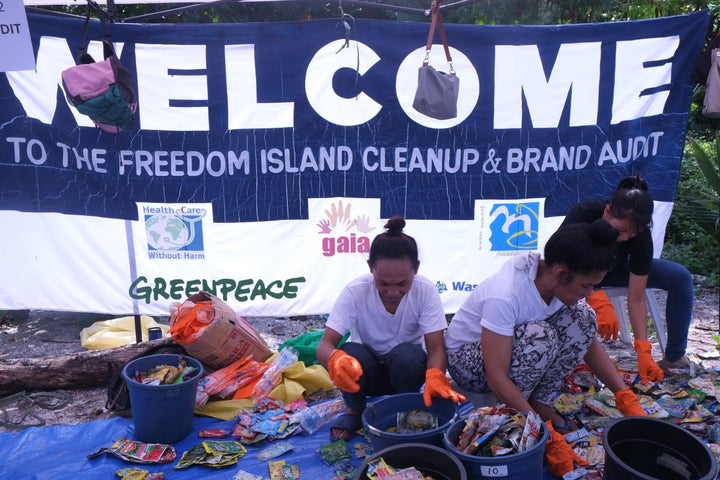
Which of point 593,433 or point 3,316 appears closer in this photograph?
point 593,433

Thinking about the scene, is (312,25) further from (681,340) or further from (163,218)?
(681,340)

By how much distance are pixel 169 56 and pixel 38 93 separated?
0.74 meters

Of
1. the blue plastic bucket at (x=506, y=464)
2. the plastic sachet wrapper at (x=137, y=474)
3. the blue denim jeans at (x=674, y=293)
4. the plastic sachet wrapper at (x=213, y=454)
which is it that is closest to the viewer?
the blue plastic bucket at (x=506, y=464)

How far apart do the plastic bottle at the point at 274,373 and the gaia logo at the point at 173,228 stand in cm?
84

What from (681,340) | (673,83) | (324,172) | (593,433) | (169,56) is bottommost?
(593,433)

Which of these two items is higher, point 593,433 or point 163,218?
point 163,218

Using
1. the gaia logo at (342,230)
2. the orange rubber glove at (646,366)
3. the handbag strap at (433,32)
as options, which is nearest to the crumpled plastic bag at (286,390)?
the gaia logo at (342,230)

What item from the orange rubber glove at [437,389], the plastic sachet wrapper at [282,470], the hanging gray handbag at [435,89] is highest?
the hanging gray handbag at [435,89]

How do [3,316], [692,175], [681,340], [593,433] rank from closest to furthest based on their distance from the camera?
1. [593,433]
2. [681,340]
3. [3,316]
4. [692,175]

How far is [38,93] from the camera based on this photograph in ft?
10.3

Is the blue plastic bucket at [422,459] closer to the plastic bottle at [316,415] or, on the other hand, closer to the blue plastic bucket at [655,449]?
the blue plastic bucket at [655,449]

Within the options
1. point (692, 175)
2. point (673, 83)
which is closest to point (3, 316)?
point (673, 83)

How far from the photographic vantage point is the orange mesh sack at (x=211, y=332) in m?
2.74

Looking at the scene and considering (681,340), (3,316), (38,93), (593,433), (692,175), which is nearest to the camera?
(593,433)
